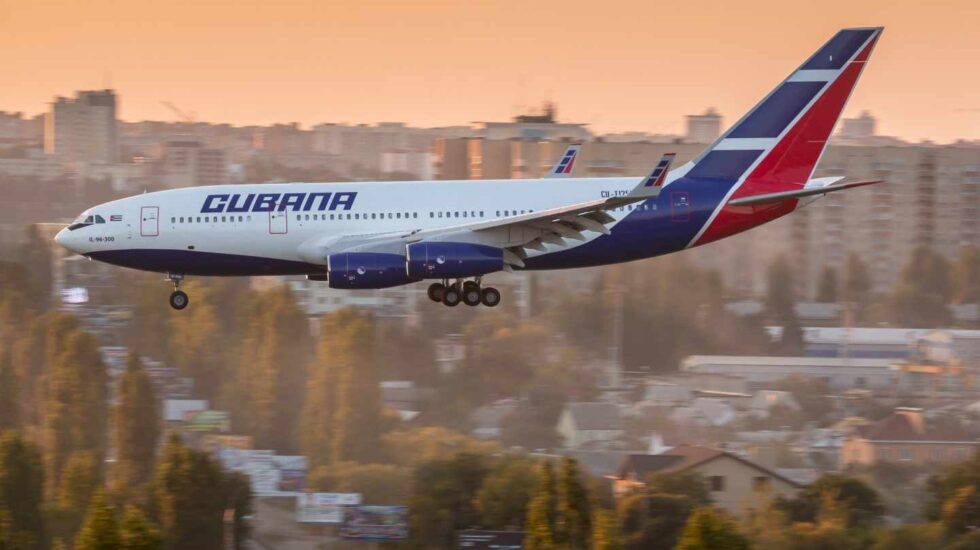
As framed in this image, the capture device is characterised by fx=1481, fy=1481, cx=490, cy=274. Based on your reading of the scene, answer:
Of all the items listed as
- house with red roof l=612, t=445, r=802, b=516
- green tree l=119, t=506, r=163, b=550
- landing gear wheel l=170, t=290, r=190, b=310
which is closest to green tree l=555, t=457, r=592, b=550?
house with red roof l=612, t=445, r=802, b=516

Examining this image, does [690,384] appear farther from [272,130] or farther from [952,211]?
[272,130]

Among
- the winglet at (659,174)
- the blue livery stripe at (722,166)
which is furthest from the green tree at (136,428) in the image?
the winglet at (659,174)

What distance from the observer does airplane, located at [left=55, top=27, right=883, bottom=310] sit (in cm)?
3659

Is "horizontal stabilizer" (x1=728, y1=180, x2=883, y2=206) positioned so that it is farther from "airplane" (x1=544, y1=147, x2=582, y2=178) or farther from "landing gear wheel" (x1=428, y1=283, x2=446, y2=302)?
"landing gear wheel" (x1=428, y1=283, x2=446, y2=302)

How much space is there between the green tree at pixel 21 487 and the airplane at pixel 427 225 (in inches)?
1137

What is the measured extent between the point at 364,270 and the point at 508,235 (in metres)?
3.69

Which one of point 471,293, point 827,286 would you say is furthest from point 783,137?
point 827,286

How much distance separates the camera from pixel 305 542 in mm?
66875

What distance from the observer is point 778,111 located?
40.6 meters

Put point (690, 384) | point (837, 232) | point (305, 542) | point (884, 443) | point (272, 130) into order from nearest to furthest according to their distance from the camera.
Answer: point (305, 542) < point (884, 443) < point (690, 384) < point (837, 232) < point (272, 130)

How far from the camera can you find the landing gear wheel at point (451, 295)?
39062 millimetres

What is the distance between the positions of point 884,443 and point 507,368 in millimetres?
23602

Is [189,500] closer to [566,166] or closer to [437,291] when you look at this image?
[437,291]

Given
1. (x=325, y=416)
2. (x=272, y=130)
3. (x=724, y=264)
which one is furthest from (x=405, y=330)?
(x=272, y=130)
